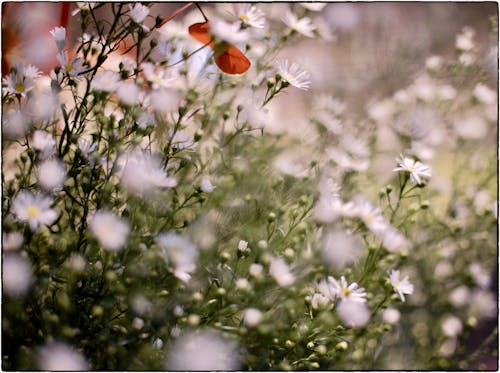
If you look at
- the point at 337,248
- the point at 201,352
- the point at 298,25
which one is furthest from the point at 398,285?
the point at 298,25

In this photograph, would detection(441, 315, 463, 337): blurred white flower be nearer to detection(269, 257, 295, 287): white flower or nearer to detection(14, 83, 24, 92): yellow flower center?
detection(269, 257, 295, 287): white flower

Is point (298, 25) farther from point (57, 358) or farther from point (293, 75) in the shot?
point (57, 358)

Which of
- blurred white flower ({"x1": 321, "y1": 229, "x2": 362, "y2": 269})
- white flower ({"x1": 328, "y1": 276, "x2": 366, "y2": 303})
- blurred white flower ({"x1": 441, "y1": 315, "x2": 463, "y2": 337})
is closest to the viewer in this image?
white flower ({"x1": 328, "y1": 276, "x2": 366, "y2": 303})

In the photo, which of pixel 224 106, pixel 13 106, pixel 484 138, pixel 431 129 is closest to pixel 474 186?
pixel 431 129

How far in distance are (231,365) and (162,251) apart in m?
0.13

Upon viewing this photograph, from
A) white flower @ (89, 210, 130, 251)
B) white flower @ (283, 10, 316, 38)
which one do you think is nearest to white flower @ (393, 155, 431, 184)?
white flower @ (283, 10, 316, 38)

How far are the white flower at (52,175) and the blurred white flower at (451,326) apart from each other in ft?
1.92

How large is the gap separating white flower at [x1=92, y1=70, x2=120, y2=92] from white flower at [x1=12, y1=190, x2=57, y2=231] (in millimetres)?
126

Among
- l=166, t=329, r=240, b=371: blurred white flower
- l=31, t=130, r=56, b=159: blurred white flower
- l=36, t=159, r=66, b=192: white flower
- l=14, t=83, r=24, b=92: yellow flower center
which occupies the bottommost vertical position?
l=166, t=329, r=240, b=371: blurred white flower

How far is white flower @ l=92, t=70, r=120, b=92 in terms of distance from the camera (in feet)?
1.85

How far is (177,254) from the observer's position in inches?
19.7

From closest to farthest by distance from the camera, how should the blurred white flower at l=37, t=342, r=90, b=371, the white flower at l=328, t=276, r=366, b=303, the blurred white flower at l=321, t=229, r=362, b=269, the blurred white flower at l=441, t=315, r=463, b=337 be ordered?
the blurred white flower at l=37, t=342, r=90, b=371
the white flower at l=328, t=276, r=366, b=303
the blurred white flower at l=321, t=229, r=362, b=269
the blurred white flower at l=441, t=315, r=463, b=337

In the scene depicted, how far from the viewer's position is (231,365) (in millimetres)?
544

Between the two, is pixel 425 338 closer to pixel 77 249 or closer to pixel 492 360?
pixel 492 360
